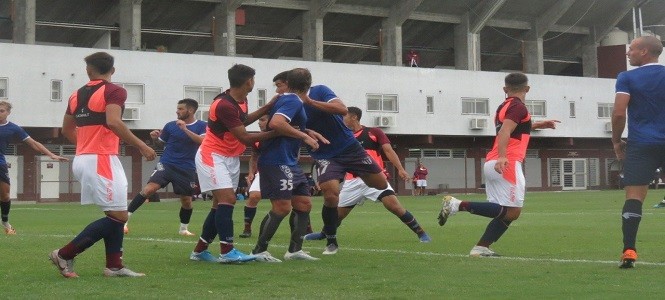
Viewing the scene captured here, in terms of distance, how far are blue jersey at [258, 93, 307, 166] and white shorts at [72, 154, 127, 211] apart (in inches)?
75.6

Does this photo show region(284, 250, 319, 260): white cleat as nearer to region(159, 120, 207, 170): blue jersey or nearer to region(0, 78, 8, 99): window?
region(159, 120, 207, 170): blue jersey

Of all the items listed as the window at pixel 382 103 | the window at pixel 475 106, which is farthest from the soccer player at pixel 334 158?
the window at pixel 475 106

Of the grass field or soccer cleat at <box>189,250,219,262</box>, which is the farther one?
soccer cleat at <box>189,250,219,262</box>

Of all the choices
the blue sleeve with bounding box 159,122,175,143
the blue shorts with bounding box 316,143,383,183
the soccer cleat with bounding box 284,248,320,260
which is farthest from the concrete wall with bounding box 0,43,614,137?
the soccer cleat with bounding box 284,248,320,260

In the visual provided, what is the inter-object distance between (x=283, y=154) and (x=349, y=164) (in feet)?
4.57

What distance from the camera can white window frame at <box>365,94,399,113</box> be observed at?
2313 inches

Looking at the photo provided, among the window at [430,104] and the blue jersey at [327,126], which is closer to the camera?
the blue jersey at [327,126]

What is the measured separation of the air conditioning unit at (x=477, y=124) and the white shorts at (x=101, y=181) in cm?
5424

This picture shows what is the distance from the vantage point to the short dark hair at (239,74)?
10648mm

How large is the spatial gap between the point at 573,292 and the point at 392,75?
2049 inches

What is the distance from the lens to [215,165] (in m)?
10.9

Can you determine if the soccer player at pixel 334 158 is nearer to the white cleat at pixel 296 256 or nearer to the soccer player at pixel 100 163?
the white cleat at pixel 296 256

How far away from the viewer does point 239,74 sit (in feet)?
35.0

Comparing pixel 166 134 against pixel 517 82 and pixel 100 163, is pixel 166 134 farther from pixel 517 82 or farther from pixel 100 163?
pixel 100 163
